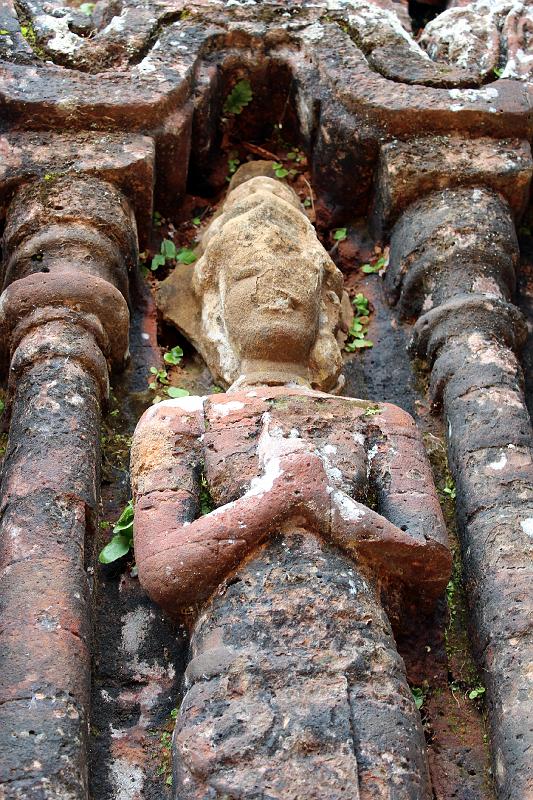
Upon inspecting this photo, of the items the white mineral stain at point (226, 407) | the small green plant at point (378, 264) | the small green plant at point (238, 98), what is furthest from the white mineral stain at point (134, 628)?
the small green plant at point (238, 98)

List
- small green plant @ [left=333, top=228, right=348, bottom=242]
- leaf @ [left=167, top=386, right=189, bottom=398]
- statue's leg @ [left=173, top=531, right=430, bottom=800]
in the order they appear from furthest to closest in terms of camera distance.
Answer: small green plant @ [left=333, top=228, right=348, bottom=242] < leaf @ [left=167, top=386, right=189, bottom=398] < statue's leg @ [left=173, top=531, right=430, bottom=800]

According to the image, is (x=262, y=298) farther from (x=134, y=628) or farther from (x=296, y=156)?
(x=296, y=156)

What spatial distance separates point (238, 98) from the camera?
6.00 m

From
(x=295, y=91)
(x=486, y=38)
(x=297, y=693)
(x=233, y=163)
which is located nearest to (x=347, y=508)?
(x=297, y=693)

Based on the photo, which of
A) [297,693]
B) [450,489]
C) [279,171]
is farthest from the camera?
[279,171]

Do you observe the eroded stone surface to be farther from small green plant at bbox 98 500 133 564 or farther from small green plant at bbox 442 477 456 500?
small green plant at bbox 98 500 133 564

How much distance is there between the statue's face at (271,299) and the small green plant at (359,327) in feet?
1.81

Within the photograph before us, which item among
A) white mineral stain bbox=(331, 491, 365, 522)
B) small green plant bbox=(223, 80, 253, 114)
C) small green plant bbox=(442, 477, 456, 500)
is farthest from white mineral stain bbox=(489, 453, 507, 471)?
Result: small green plant bbox=(223, 80, 253, 114)

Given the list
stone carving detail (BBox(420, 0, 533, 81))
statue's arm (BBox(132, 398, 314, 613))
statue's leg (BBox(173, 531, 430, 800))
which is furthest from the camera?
stone carving detail (BBox(420, 0, 533, 81))

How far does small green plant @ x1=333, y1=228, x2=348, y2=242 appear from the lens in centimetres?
562

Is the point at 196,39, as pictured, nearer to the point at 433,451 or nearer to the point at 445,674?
the point at 433,451

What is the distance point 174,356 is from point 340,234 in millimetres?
1335

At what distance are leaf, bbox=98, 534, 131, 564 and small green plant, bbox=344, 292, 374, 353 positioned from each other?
1713 millimetres

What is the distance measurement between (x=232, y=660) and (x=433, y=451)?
5.56 feet
